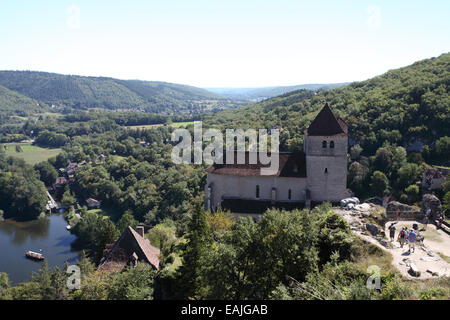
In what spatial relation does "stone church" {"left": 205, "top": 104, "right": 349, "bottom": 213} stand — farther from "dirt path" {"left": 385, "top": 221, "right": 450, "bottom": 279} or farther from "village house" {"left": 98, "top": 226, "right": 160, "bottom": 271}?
"dirt path" {"left": 385, "top": 221, "right": 450, "bottom": 279}

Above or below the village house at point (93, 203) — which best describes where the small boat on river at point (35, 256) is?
below

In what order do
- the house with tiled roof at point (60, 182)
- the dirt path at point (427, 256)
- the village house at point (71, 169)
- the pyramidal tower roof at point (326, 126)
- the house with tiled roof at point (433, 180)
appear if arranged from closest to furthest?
the dirt path at point (427, 256) < the pyramidal tower roof at point (326, 126) < the house with tiled roof at point (433, 180) < the house with tiled roof at point (60, 182) < the village house at point (71, 169)

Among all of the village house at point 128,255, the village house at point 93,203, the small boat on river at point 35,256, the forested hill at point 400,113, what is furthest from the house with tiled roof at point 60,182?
the village house at point 128,255

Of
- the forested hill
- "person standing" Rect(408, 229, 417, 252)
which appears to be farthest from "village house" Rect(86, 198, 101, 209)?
"person standing" Rect(408, 229, 417, 252)

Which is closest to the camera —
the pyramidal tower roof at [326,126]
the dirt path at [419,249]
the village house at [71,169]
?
the dirt path at [419,249]

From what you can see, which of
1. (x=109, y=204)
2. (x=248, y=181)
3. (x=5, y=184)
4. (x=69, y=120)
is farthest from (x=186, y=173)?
(x=69, y=120)

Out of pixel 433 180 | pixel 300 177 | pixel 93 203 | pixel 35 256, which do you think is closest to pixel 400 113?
pixel 433 180

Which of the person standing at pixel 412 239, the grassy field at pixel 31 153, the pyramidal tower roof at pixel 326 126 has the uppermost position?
the pyramidal tower roof at pixel 326 126

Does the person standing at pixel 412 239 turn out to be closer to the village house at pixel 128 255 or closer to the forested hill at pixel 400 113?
the village house at pixel 128 255
